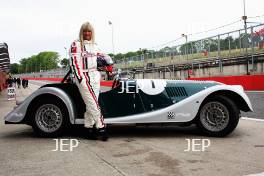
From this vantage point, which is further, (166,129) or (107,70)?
(166,129)

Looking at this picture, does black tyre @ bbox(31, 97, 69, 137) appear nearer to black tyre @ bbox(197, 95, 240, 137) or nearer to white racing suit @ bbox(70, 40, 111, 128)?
white racing suit @ bbox(70, 40, 111, 128)

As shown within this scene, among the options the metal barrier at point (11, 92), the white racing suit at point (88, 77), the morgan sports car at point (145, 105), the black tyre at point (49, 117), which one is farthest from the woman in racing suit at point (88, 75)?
the metal barrier at point (11, 92)

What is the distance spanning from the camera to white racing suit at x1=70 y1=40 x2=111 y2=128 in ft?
19.3

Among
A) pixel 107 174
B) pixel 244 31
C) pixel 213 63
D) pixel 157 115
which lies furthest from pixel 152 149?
pixel 213 63

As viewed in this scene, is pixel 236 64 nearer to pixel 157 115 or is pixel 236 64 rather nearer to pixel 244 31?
pixel 244 31

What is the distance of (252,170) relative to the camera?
4055 millimetres

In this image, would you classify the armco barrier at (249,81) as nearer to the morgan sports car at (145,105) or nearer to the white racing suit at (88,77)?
the morgan sports car at (145,105)

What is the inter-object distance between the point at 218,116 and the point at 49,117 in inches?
105

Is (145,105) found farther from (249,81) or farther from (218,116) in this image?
(249,81)

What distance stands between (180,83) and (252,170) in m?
2.38

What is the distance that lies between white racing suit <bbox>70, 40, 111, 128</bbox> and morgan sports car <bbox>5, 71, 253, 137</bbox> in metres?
0.21

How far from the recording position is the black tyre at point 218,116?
233 inches

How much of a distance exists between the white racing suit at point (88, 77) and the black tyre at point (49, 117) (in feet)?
1.32

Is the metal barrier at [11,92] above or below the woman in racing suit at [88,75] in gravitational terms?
below
